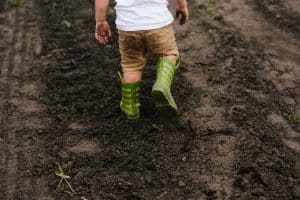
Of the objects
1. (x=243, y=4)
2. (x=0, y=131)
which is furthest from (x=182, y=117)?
(x=243, y=4)

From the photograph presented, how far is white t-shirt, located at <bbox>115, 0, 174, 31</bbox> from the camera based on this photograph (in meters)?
3.61

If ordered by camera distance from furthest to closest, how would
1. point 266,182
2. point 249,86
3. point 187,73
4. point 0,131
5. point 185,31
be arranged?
point 185,31, point 187,73, point 249,86, point 0,131, point 266,182

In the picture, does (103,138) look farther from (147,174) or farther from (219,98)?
(219,98)

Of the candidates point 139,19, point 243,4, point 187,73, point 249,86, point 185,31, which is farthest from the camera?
point 243,4

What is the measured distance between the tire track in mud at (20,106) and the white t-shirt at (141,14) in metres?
1.04

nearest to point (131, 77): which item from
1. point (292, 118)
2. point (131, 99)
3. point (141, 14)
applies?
point (131, 99)

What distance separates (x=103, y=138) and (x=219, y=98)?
99cm

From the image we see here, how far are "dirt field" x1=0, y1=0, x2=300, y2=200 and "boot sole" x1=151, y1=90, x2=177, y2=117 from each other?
10cm

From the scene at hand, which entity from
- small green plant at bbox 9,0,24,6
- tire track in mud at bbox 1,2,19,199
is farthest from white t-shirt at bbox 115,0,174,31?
small green plant at bbox 9,0,24,6

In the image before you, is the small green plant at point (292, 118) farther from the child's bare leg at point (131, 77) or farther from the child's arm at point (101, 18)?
the child's arm at point (101, 18)

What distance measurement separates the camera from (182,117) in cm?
397

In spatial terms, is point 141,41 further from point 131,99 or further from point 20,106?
point 20,106

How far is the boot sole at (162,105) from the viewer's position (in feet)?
11.7

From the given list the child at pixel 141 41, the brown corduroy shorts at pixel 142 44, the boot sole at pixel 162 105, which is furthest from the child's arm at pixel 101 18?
the boot sole at pixel 162 105
